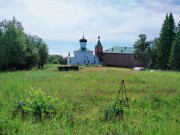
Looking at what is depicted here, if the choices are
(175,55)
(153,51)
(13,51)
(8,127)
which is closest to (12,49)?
(13,51)

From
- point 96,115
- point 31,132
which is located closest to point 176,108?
point 96,115

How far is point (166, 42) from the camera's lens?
63500mm

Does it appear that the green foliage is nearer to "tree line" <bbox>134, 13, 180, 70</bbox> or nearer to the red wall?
"tree line" <bbox>134, 13, 180, 70</bbox>

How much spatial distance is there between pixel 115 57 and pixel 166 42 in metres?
49.0

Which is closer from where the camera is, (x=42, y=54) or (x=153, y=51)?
(x=42, y=54)

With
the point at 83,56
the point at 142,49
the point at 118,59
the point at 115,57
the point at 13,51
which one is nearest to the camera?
the point at 13,51

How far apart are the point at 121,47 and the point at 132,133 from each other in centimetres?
10882

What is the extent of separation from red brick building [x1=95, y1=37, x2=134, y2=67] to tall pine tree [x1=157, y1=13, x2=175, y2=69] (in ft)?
146

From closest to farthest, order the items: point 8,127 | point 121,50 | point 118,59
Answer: point 8,127 < point 118,59 < point 121,50

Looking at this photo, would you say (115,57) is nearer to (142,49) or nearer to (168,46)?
(142,49)

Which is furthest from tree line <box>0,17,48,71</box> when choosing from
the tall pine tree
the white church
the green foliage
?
the green foliage

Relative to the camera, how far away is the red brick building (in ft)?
362

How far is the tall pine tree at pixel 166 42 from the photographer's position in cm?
6322

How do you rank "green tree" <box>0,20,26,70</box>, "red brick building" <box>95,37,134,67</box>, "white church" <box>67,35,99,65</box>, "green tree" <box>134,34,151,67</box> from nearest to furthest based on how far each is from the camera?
"green tree" <box>0,20,26,70</box> < "green tree" <box>134,34,151,67</box> < "white church" <box>67,35,99,65</box> < "red brick building" <box>95,37,134,67</box>
